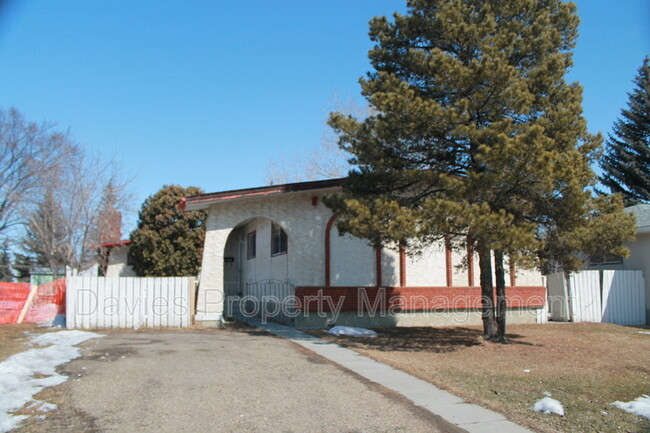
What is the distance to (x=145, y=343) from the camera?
38.1ft

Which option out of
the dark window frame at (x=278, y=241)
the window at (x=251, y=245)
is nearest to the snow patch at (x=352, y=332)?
the dark window frame at (x=278, y=241)

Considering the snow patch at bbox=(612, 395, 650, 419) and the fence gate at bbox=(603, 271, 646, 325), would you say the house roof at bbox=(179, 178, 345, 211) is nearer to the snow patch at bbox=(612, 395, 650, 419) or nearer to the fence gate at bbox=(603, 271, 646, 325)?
the snow patch at bbox=(612, 395, 650, 419)

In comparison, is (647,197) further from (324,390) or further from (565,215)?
(324,390)

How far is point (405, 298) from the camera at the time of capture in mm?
16281

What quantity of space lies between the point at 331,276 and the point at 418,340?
3867mm

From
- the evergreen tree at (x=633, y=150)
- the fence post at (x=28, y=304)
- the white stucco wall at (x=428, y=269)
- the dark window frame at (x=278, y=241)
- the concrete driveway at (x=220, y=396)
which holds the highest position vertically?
the evergreen tree at (x=633, y=150)

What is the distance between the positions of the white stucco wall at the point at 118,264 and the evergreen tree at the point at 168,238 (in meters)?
4.56

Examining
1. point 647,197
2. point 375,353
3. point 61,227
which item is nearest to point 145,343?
point 375,353

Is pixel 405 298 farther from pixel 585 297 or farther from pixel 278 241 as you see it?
pixel 585 297

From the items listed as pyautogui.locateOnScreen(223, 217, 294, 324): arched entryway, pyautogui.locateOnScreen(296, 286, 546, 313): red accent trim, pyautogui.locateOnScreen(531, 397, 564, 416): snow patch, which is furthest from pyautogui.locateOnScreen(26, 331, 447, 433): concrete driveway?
pyautogui.locateOnScreen(223, 217, 294, 324): arched entryway

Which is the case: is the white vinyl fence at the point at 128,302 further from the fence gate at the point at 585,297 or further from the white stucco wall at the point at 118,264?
the white stucco wall at the point at 118,264

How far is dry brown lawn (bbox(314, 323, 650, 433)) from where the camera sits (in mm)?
6347

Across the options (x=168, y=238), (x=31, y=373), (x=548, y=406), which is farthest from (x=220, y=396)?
(x=168, y=238)

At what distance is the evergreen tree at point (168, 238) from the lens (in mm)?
23312
